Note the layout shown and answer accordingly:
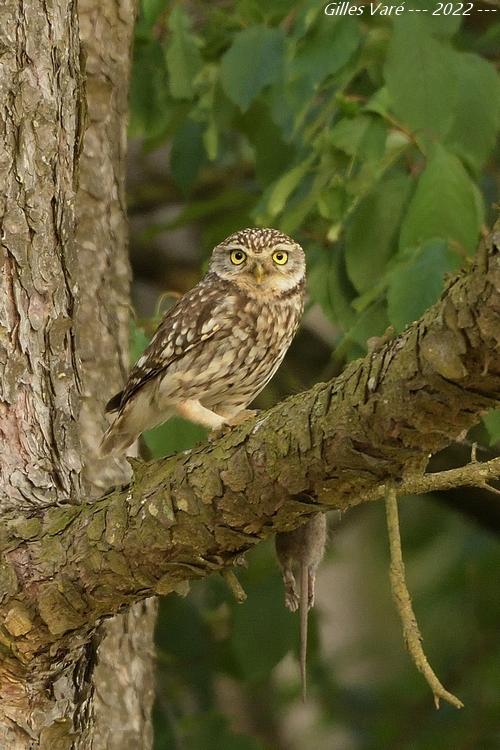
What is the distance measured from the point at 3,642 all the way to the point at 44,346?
0.70 metres

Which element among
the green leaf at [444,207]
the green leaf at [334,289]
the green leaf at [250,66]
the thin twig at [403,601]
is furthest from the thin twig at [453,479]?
Result: the green leaf at [250,66]

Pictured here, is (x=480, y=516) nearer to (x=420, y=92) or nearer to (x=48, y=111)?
(x=420, y=92)

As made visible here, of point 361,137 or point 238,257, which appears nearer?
point 361,137

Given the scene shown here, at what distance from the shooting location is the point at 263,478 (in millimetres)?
2355

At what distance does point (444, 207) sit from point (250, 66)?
862 mm

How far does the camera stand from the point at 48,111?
128 inches

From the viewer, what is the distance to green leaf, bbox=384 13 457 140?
11.8 feet

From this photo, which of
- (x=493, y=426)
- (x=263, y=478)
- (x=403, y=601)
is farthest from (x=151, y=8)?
(x=403, y=601)

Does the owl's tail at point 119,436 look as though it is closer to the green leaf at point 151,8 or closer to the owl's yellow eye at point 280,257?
the owl's yellow eye at point 280,257

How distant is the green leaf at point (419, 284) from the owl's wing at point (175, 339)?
2.37 feet

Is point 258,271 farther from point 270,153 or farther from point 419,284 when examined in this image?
point 419,284

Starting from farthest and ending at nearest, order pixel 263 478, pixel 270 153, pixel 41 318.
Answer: pixel 270 153 < pixel 41 318 < pixel 263 478

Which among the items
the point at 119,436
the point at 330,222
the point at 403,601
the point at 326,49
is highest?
the point at 326,49

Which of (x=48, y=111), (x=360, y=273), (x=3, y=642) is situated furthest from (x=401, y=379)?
(x=360, y=273)
